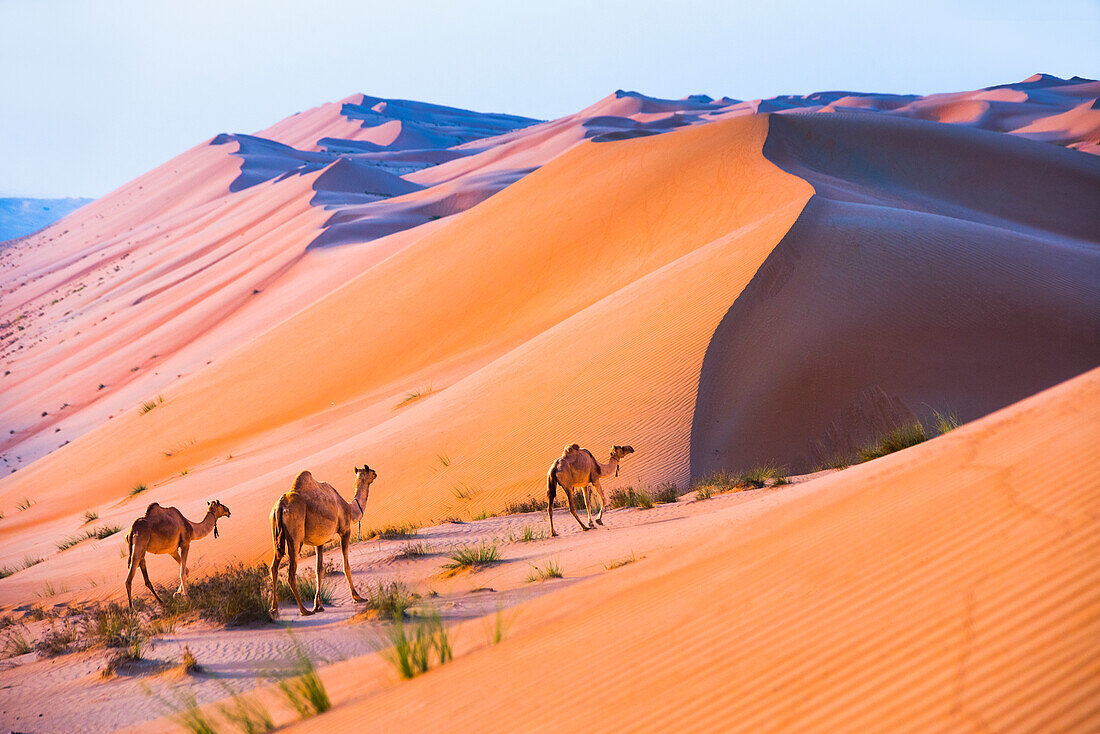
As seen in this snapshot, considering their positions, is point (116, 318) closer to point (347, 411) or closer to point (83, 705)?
point (347, 411)

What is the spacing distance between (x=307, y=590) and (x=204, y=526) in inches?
91.8

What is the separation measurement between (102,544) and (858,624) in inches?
504

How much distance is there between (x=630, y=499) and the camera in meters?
10.7

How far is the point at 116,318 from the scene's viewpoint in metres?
43.7

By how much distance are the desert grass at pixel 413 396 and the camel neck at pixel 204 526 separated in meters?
8.41

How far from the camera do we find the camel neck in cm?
922

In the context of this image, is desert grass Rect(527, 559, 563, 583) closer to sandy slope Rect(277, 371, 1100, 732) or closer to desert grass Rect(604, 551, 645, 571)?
desert grass Rect(604, 551, 645, 571)

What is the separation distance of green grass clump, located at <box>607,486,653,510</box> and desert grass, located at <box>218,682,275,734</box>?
19.9 ft

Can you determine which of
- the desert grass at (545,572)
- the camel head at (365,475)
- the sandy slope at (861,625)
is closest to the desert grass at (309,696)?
the sandy slope at (861,625)

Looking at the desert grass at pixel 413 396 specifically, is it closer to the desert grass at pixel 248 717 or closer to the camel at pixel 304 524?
the camel at pixel 304 524

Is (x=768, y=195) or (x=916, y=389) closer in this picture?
(x=916, y=389)

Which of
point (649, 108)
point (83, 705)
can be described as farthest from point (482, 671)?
point (649, 108)

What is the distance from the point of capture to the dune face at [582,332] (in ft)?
41.9

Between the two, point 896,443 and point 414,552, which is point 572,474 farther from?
point 896,443
